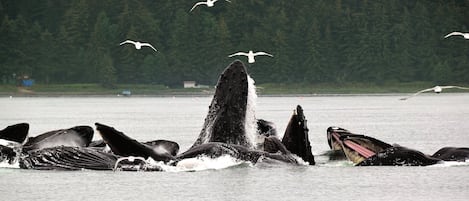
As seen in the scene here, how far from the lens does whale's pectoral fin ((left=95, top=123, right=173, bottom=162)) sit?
110ft

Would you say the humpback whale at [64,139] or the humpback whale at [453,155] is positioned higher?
the humpback whale at [64,139]

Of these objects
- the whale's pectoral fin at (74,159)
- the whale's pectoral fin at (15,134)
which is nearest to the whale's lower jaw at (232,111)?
the whale's pectoral fin at (74,159)

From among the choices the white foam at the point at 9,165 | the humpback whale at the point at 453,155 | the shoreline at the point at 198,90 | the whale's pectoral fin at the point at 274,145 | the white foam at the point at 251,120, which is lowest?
the white foam at the point at 9,165

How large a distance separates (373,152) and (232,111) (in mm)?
4521

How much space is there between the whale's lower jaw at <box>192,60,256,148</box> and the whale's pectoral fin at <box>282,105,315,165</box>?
1.13 m

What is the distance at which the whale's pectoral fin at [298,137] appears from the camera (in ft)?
116

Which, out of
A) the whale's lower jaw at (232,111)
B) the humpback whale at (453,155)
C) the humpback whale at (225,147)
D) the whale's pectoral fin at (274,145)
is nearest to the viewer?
the humpback whale at (225,147)

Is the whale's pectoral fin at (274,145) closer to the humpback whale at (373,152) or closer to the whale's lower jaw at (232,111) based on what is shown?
the whale's lower jaw at (232,111)

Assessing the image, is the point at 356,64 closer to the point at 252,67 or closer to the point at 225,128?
the point at 252,67

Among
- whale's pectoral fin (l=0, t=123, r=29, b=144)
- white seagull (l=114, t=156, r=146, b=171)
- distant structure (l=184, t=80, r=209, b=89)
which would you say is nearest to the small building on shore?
distant structure (l=184, t=80, r=209, b=89)

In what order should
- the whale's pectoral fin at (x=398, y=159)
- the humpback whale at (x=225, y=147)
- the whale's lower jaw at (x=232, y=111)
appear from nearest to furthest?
the humpback whale at (x=225, y=147), the whale's lower jaw at (x=232, y=111), the whale's pectoral fin at (x=398, y=159)

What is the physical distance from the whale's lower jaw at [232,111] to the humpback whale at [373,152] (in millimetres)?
3046

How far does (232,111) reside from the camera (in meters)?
36.2

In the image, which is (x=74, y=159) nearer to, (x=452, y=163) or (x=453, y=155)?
(x=452, y=163)
